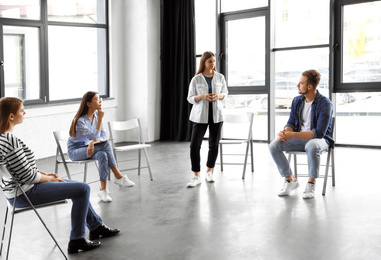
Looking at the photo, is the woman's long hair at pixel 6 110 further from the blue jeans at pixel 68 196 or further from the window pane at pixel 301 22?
the window pane at pixel 301 22

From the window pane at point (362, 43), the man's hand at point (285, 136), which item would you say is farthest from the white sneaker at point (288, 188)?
the window pane at point (362, 43)

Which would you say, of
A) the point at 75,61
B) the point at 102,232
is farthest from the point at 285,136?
the point at 75,61

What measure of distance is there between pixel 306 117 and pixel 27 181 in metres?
2.74

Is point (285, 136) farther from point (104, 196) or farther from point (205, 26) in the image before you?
point (205, 26)

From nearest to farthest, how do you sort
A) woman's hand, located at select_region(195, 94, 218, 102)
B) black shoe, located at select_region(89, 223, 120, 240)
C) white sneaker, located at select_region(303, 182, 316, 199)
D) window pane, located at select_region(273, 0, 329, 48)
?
black shoe, located at select_region(89, 223, 120, 240) → white sneaker, located at select_region(303, 182, 316, 199) → woman's hand, located at select_region(195, 94, 218, 102) → window pane, located at select_region(273, 0, 329, 48)

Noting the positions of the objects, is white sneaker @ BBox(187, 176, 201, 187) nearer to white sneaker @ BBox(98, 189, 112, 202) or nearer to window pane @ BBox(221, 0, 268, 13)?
white sneaker @ BBox(98, 189, 112, 202)

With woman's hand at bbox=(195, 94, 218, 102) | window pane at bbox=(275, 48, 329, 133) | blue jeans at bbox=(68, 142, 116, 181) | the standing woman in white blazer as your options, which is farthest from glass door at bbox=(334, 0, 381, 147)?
blue jeans at bbox=(68, 142, 116, 181)

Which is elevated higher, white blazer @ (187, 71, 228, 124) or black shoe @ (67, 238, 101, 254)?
white blazer @ (187, 71, 228, 124)

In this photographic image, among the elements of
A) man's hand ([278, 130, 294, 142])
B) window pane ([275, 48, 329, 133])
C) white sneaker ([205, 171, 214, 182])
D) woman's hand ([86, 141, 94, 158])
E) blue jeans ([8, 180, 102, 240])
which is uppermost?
window pane ([275, 48, 329, 133])

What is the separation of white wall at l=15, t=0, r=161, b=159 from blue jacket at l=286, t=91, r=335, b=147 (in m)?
4.13

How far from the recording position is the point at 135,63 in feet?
27.9

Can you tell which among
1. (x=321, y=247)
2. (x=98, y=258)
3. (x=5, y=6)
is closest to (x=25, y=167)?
(x=98, y=258)

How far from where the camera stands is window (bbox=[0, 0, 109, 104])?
6.69 m

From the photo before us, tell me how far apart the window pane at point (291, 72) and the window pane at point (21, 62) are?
12.5ft
